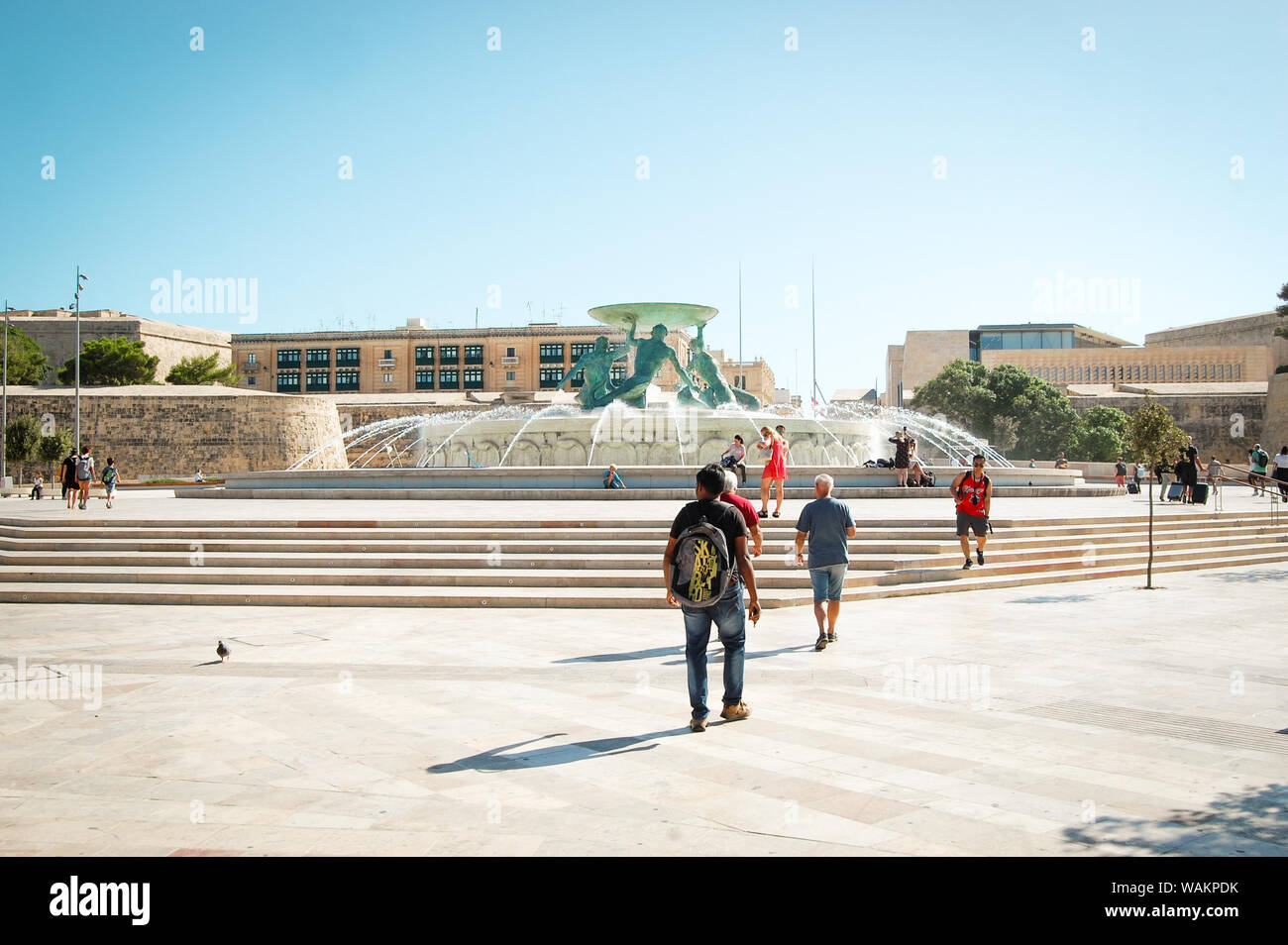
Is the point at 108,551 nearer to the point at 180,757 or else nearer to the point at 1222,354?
the point at 180,757

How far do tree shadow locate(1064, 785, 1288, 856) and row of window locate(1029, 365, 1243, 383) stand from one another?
71.5 metres

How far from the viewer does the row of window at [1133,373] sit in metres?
70.3

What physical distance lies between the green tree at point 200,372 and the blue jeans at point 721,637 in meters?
69.7

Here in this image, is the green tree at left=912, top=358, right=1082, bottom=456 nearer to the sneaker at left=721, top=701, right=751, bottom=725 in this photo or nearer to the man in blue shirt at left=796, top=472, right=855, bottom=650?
the man in blue shirt at left=796, top=472, right=855, bottom=650

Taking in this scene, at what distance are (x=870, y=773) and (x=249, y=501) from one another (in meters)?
16.9

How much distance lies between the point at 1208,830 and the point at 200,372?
239ft

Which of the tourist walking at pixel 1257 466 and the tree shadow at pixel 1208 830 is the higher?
the tourist walking at pixel 1257 466

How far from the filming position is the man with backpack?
212 inches

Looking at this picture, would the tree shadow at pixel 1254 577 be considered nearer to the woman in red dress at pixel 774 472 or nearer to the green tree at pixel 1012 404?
the woman in red dress at pixel 774 472

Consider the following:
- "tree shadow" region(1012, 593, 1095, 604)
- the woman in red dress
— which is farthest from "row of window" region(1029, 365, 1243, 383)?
"tree shadow" region(1012, 593, 1095, 604)

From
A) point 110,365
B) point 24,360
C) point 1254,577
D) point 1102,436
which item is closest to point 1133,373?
point 1102,436

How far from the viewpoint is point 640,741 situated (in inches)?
204

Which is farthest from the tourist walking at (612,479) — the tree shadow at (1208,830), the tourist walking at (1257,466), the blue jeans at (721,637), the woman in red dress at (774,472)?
the tree shadow at (1208,830)
